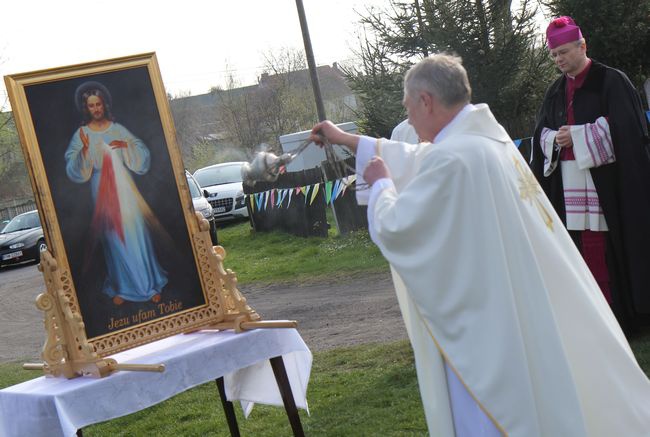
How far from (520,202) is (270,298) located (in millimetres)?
9204

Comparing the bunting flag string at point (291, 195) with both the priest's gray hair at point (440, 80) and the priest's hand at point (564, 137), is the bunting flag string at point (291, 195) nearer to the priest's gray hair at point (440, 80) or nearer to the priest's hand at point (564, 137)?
the priest's hand at point (564, 137)

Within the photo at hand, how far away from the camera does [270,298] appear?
12.6m

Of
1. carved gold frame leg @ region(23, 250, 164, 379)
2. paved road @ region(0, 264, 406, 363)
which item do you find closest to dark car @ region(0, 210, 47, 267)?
paved road @ region(0, 264, 406, 363)

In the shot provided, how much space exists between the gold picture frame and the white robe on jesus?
1407 mm

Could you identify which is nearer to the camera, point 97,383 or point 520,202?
point 520,202

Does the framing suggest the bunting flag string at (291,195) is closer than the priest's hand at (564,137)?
No

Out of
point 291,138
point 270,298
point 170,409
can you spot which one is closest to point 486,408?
point 170,409

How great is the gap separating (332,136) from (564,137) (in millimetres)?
2910

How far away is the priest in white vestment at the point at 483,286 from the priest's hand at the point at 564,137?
2672mm

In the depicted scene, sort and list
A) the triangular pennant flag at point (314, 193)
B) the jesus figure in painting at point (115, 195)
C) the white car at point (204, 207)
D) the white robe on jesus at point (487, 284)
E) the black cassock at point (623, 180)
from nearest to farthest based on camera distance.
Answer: the white robe on jesus at point (487, 284)
the jesus figure in painting at point (115, 195)
the black cassock at point (623, 180)
the triangular pennant flag at point (314, 193)
the white car at point (204, 207)

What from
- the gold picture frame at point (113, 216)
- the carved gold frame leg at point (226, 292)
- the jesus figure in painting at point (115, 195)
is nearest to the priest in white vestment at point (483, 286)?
the carved gold frame leg at point (226, 292)

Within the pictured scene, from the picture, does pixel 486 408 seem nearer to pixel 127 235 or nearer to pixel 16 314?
pixel 127 235

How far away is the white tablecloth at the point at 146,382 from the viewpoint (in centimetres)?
409

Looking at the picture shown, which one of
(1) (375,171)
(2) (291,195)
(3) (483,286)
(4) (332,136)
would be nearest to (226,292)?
(4) (332,136)
